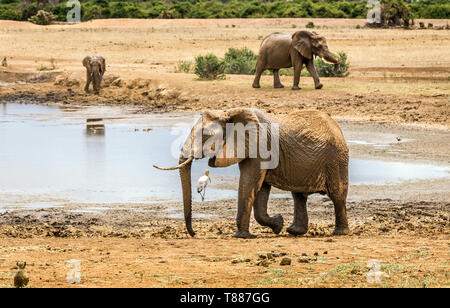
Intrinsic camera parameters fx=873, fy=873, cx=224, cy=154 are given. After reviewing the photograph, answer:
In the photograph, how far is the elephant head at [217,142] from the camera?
9.04m

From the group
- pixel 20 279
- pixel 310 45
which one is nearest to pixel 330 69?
pixel 310 45

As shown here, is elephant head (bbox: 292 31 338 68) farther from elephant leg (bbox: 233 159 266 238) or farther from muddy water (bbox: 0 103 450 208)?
elephant leg (bbox: 233 159 266 238)

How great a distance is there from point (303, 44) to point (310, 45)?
0.62 feet

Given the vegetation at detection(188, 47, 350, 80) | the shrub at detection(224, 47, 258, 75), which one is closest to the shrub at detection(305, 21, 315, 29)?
the vegetation at detection(188, 47, 350, 80)

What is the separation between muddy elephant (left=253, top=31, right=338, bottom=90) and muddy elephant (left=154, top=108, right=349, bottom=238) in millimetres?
13685

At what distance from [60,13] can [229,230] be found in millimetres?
61240

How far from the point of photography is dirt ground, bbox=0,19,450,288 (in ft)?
22.8

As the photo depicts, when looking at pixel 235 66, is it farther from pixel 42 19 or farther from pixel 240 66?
pixel 42 19

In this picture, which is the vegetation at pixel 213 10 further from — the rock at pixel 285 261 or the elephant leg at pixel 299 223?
the rock at pixel 285 261

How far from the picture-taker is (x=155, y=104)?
2527cm

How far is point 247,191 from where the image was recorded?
363 inches

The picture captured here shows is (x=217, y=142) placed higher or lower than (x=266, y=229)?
higher

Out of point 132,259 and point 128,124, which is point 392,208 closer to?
point 132,259

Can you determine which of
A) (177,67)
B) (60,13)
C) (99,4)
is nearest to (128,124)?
(177,67)
